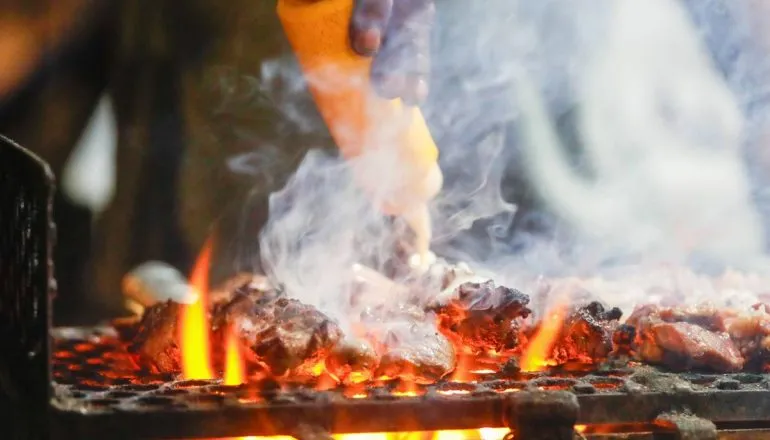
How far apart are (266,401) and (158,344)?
2.90 ft

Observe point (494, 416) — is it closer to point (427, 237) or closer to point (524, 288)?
point (524, 288)

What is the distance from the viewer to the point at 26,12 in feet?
14.5

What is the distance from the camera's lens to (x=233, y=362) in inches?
117

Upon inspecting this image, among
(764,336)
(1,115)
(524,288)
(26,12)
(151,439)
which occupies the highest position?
(26,12)

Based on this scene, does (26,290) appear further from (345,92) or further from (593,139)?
(593,139)

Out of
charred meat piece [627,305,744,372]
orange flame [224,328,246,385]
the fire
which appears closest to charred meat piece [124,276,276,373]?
orange flame [224,328,246,385]

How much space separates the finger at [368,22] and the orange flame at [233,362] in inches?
95.3

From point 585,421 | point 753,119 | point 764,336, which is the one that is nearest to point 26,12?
point 585,421

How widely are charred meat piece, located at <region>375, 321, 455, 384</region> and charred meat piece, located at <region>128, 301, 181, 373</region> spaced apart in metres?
0.98

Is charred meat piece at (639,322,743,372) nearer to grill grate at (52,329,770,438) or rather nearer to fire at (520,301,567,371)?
grill grate at (52,329,770,438)

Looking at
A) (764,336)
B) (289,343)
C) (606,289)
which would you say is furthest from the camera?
(606,289)

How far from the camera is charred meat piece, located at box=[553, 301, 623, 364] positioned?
3199mm

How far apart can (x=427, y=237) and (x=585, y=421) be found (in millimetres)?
2721

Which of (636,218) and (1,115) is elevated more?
(1,115)
